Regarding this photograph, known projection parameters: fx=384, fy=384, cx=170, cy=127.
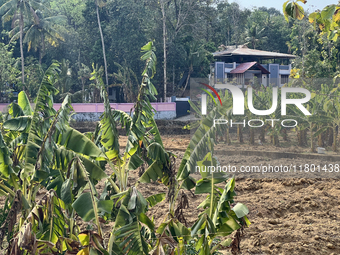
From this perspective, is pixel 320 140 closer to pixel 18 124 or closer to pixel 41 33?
→ pixel 18 124

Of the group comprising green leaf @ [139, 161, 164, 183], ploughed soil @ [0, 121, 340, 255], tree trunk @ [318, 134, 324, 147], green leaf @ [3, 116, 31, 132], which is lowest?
ploughed soil @ [0, 121, 340, 255]

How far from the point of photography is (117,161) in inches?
213

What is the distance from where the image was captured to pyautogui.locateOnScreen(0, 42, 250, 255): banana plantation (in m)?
3.93

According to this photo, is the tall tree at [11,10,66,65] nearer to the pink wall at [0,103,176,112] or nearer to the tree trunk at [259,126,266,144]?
the pink wall at [0,103,176,112]

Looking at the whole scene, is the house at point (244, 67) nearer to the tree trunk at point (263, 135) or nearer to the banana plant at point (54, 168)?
the tree trunk at point (263, 135)

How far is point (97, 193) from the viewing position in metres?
4.64

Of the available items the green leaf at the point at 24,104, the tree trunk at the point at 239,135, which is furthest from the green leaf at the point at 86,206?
the tree trunk at the point at 239,135

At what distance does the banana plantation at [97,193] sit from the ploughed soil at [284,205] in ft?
4.70

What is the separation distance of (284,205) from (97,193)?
4189 millimetres

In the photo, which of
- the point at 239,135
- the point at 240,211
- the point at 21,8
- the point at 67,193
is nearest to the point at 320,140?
the point at 239,135

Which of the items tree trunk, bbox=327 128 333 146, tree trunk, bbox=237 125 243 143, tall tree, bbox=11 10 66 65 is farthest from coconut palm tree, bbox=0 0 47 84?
tree trunk, bbox=327 128 333 146

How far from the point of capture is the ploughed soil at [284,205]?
5.66 meters

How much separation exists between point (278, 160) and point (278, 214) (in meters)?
3.12

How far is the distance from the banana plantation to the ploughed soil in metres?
1.43
